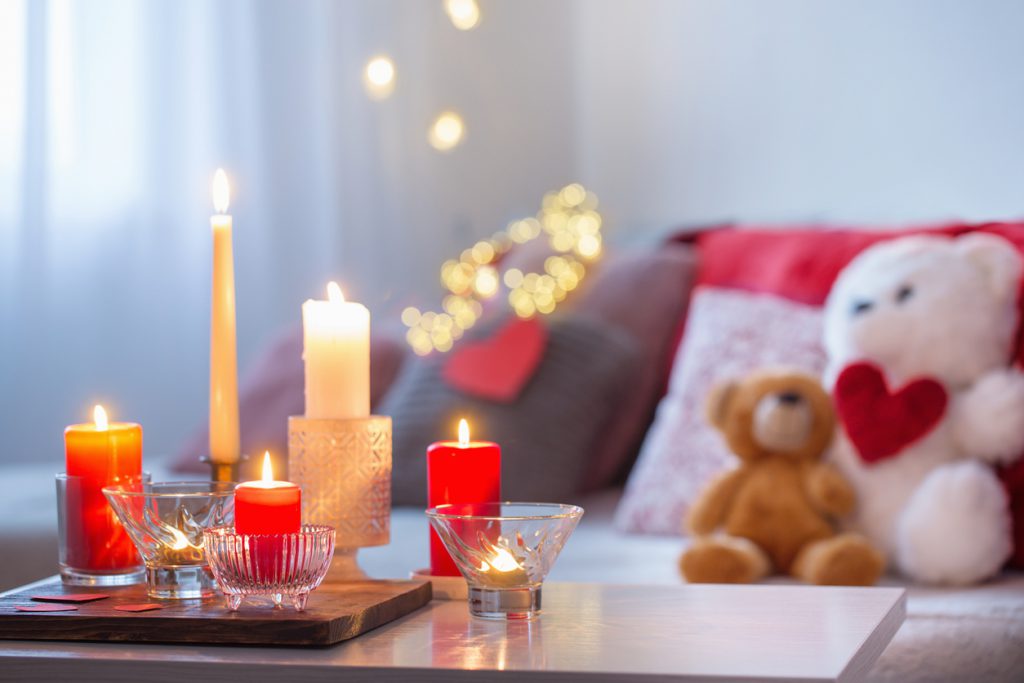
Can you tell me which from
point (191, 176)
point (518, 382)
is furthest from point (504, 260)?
point (191, 176)

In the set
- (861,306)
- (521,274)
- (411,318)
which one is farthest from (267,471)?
(411,318)

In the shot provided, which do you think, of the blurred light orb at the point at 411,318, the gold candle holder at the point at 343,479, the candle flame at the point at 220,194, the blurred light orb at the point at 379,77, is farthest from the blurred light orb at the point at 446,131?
the gold candle holder at the point at 343,479

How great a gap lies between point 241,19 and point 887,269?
1493 millimetres

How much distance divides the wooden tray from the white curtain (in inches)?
57.0

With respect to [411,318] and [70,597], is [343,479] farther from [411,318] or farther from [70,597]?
[411,318]

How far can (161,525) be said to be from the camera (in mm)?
909

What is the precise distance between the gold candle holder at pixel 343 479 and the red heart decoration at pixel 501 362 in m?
0.87

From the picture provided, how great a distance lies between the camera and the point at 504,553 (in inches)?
34.6

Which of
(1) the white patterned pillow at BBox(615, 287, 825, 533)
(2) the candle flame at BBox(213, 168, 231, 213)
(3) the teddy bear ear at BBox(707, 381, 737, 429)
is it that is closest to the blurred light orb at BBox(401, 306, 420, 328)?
(1) the white patterned pillow at BBox(615, 287, 825, 533)

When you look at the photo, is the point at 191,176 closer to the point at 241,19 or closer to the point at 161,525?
the point at 241,19

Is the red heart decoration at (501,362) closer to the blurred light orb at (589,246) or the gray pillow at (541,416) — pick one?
the gray pillow at (541,416)

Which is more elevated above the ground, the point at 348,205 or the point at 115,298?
the point at 348,205

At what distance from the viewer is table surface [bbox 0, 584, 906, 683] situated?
742 mm

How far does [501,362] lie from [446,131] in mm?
1051
